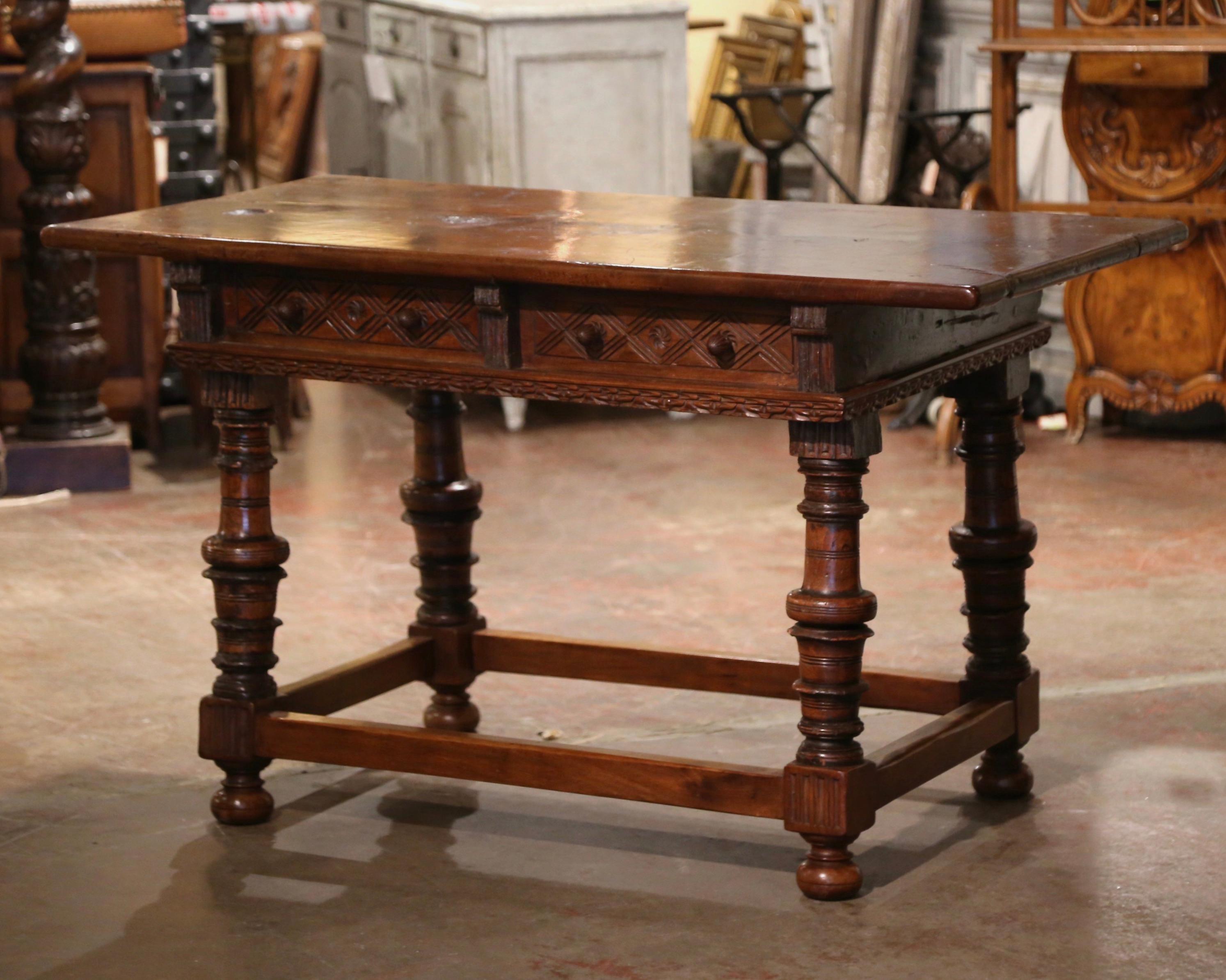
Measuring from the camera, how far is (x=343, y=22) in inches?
354

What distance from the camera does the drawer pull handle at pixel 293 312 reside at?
3.43 meters

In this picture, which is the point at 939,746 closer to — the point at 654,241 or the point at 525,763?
the point at 525,763

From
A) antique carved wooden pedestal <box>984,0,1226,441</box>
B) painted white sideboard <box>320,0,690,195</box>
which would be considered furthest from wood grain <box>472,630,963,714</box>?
painted white sideboard <box>320,0,690,195</box>

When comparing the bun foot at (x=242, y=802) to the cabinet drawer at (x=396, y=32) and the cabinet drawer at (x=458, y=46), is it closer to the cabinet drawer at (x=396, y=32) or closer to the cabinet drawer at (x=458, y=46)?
the cabinet drawer at (x=458, y=46)

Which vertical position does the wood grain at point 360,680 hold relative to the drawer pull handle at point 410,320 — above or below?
below

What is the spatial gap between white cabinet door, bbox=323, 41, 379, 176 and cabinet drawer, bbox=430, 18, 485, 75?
0.91 metres

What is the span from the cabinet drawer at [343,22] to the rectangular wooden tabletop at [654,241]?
4.87m

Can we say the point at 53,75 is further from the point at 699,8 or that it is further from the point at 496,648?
the point at 699,8

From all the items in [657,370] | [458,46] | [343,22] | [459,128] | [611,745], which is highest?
[343,22]

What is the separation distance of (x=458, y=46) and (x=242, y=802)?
14.6 feet

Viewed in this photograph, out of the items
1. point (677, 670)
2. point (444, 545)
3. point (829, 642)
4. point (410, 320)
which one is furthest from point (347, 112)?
point (829, 642)

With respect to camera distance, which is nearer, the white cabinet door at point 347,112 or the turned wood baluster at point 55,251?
the turned wood baluster at point 55,251

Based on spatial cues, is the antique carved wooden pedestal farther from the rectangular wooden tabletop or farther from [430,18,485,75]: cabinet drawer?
the rectangular wooden tabletop

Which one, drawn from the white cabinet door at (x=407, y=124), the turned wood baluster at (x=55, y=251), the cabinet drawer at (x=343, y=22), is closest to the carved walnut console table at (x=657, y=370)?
the turned wood baluster at (x=55, y=251)
